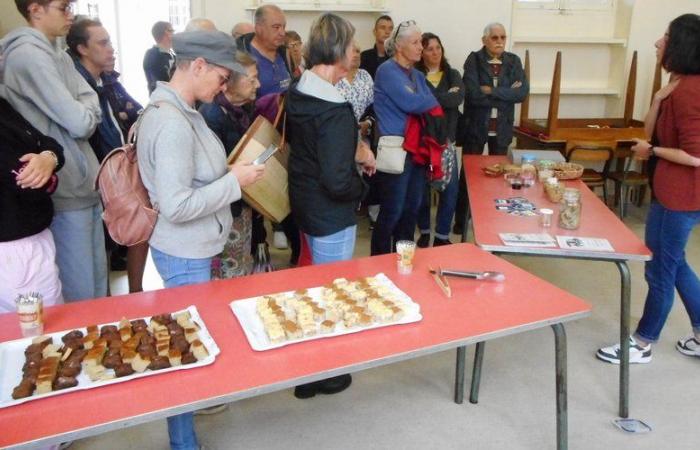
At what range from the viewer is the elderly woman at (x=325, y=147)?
6.87ft

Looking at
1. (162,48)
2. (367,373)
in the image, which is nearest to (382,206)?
(367,373)

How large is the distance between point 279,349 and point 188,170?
1.92ft

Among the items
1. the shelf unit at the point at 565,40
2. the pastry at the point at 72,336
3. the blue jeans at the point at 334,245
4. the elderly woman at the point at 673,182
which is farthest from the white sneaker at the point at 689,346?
the shelf unit at the point at 565,40

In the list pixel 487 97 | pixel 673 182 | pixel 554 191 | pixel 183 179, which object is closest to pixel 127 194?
pixel 183 179

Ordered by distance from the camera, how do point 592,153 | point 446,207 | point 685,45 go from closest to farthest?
1. point 685,45
2. point 446,207
3. point 592,153

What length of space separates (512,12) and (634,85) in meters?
1.30

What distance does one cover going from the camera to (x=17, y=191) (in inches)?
68.5

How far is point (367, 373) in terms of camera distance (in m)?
2.68

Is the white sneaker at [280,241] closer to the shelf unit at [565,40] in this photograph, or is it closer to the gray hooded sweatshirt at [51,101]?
the gray hooded sweatshirt at [51,101]

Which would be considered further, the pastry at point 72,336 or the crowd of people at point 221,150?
the crowd of people at point 221,150

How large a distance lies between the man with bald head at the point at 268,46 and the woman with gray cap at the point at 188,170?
1.70m

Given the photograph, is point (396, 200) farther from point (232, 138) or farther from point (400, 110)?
point (232, 138)

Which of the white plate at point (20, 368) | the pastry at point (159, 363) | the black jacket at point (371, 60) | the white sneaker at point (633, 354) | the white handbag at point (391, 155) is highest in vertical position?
the black jacket at point (371, 60)

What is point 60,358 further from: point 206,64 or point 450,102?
point 450,102
